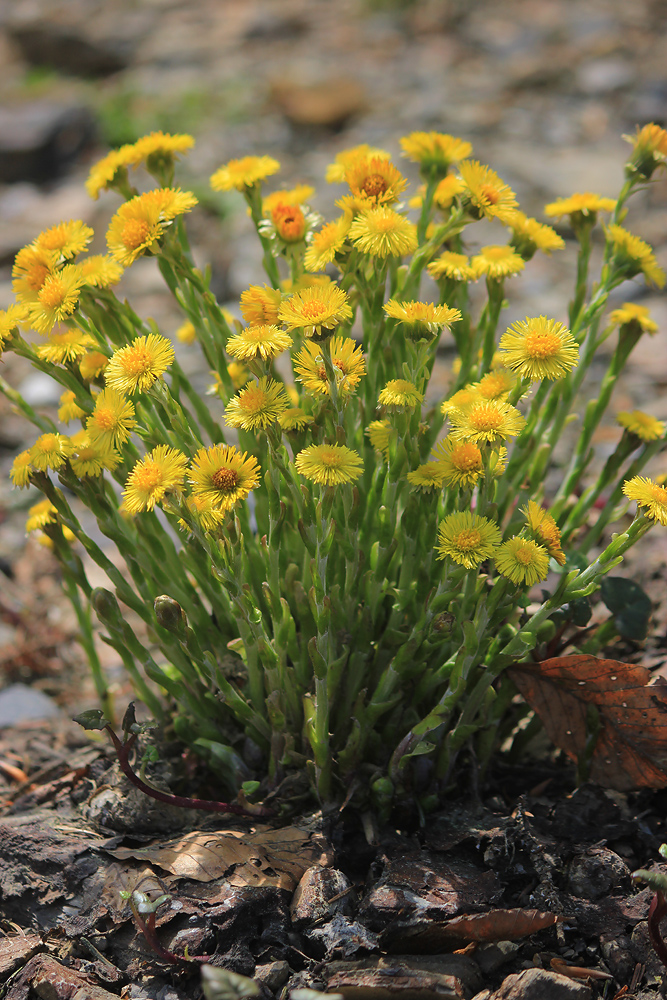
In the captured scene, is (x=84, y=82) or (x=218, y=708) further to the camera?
(x=84, y=82)

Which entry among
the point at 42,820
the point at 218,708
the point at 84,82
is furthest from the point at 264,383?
the point at 84,82

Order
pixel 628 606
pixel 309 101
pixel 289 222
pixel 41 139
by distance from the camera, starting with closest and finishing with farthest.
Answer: pixel 289 222 → pixel 628 606 → pixel 41 139 → pixel 309 101

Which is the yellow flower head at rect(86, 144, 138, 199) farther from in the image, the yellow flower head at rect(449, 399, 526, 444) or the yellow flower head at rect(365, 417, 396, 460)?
the yellow flower head at rect(449, 399, 526, 444)

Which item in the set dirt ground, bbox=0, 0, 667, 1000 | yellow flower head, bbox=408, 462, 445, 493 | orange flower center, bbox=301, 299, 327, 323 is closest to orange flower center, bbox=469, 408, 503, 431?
yellow flower head, bbox=408, 462, 445, 493

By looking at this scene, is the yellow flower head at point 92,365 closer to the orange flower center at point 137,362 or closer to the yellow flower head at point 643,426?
the orange flower center at point 137,362

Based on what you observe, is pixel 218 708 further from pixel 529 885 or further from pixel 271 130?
pixel 271 130

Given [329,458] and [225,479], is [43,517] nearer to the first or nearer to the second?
[225,479]

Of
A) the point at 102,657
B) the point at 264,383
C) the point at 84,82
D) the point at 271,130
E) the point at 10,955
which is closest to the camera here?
the point at 264,383

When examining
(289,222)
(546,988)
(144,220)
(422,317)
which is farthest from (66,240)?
(546,988)
